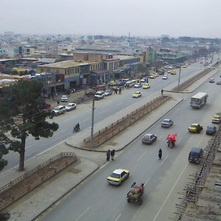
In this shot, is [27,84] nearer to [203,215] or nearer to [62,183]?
[62,183]

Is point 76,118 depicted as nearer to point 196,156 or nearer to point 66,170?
point 66,170

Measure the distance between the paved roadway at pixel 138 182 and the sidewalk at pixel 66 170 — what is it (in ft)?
2.24

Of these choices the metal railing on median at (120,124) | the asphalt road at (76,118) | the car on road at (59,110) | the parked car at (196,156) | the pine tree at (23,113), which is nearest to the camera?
the pine tree at (23,113)

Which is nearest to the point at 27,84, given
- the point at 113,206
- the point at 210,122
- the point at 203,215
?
the point at 113,206

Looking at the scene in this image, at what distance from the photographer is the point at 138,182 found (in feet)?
69.6

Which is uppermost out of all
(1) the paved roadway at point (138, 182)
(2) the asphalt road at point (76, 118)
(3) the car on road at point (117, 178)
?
(3) the car on road at point (117, 178)

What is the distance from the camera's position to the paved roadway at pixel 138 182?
17.1m

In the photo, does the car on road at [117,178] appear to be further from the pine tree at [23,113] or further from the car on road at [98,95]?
the car on road at [98,95]

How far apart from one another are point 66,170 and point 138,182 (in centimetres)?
548

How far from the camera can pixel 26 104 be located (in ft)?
72.6

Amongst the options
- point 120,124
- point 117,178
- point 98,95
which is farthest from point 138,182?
point 98,95

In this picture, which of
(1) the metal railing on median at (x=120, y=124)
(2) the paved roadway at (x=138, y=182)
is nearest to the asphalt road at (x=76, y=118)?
(1) the metal railing on median at (x=120, y=124)

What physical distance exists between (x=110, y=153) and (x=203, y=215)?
12.5m

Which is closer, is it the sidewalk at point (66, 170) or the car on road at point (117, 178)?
the sidewalk at point (66, 170)
